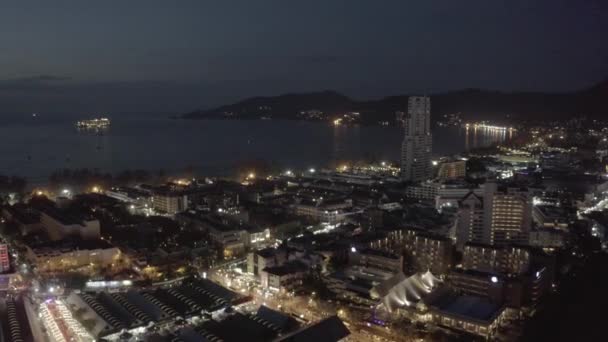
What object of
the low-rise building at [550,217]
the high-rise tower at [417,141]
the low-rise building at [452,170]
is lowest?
the low-rise building at [550,217]

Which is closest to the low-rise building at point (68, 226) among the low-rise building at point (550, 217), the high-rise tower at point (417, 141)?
the low-rise building at point (550, 217)

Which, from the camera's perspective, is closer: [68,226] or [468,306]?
[468,306]

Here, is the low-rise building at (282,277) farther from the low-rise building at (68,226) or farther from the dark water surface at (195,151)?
the dark water surface at (195,151)

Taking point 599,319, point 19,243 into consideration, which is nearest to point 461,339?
point 599,319

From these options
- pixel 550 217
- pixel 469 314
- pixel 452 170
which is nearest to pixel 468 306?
pixel 469 314

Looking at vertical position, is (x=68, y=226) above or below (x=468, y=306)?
above

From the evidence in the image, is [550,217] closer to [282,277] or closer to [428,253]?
[428,253]
